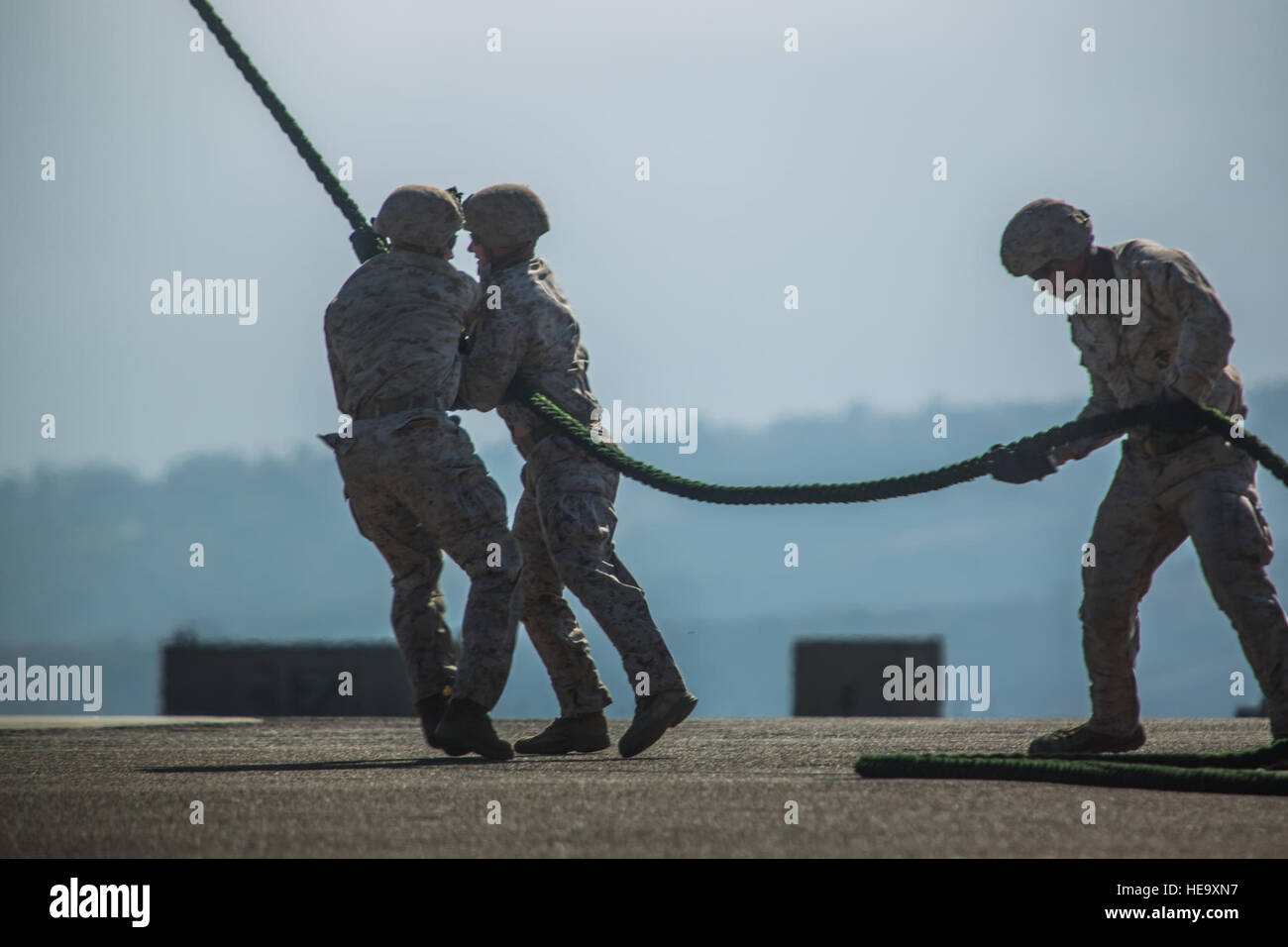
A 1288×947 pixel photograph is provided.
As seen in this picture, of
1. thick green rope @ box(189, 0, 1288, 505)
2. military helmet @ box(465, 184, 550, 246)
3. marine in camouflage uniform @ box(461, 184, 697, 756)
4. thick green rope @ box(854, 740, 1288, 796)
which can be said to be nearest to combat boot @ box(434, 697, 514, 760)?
marine in camouflage uniform @ box(461, 184, 697, 756)

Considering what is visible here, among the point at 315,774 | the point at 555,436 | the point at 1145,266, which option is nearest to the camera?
the point at 315,774

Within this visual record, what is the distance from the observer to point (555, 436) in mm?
6445

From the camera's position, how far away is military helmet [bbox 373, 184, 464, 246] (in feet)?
20.2

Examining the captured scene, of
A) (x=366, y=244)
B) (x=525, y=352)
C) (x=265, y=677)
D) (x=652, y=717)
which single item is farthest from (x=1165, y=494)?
(x=265, y=677)

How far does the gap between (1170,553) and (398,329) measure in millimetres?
2998

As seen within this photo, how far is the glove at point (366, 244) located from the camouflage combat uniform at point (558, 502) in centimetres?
56

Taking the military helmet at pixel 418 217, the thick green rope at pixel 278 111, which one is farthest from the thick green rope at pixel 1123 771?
the thick green rope at pixel 278 111

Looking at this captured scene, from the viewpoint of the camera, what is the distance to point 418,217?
6156 millimetres

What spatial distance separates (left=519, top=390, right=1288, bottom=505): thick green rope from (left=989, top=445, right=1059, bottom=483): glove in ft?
0.06

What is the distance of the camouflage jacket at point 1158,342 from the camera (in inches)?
213

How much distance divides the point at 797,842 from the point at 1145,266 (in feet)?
9.99

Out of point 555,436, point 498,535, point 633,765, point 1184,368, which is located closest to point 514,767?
point 633,765

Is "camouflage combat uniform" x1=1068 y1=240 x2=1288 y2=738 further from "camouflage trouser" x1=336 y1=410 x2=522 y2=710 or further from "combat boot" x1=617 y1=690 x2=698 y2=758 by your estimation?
"camouflage trouser" x1=336 y1=410 x2=522 y2=710
